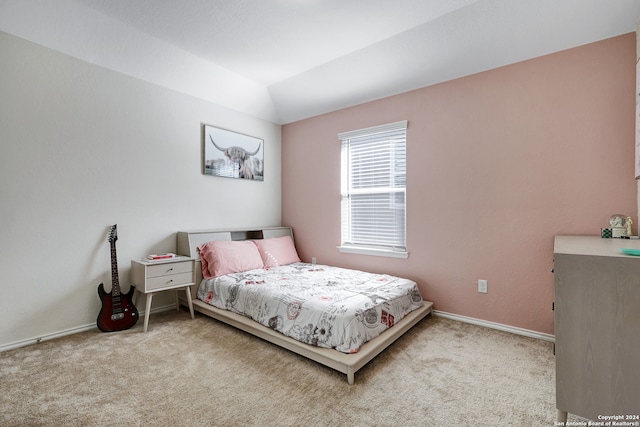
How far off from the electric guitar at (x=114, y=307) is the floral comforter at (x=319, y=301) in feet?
2.10

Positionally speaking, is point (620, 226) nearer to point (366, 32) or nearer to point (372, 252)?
point (372, 252)

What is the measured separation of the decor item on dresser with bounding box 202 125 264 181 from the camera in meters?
3.58

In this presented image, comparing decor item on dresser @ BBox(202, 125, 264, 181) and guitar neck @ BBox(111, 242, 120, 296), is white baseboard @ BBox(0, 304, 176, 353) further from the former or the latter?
decor item on dresser @ BBox(202, 125, 264, 181)

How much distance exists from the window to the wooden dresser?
6.54 ft

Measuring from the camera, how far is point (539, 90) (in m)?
2.54

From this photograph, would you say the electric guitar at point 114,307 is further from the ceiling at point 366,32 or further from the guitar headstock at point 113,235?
the ceiling at point 366,32

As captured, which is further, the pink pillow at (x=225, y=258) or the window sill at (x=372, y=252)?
the window sill at (x=372, y=252)

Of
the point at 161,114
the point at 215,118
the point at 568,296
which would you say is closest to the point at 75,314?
the point at 161,114

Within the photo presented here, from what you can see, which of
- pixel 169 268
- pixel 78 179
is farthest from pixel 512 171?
pixel 78 179

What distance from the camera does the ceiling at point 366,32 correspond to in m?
Answer: 2.29

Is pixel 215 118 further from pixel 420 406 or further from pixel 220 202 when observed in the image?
pixel 420 406

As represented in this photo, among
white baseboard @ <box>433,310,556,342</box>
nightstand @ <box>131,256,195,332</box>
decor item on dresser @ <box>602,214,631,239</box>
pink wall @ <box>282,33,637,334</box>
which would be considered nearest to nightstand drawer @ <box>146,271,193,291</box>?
nightstand @ <box>131,256,195,332</box>

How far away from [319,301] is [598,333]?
1576mm

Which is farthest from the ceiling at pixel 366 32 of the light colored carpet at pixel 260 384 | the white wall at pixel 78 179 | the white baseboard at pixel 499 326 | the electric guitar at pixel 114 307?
the light colored carpet at pixel 260 384
